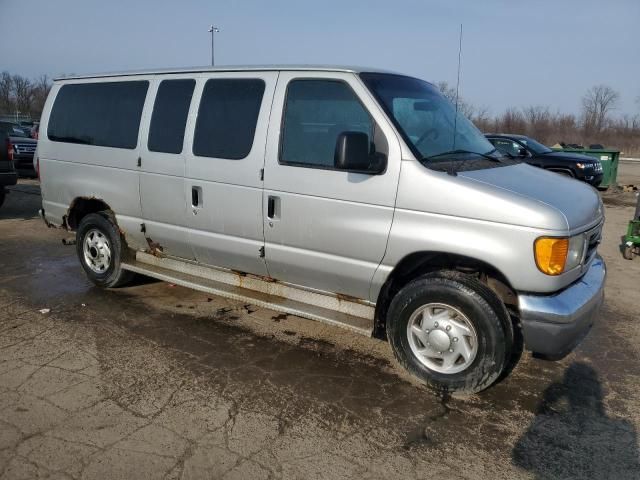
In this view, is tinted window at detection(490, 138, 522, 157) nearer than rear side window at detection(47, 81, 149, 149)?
No

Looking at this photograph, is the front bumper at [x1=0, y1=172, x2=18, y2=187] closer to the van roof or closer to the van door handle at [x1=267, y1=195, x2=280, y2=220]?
the van roof

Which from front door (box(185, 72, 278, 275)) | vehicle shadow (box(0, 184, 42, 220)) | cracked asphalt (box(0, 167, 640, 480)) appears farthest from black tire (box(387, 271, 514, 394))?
vehicle shadow (box(0, 184, 42, 220))

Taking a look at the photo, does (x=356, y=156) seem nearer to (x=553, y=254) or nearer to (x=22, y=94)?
(x=553, y=254)

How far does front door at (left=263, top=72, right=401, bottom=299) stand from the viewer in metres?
3.75

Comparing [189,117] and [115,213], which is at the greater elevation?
[189,117]

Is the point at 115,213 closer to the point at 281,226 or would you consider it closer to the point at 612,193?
the point at 281,226

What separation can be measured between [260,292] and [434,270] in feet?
5.07

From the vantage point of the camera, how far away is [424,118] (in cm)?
410

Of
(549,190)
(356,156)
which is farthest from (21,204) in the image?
(549,190)

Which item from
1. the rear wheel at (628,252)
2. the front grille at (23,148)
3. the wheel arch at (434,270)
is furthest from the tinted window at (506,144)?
the front grille at (23,148)

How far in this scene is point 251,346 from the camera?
4418 millimetres

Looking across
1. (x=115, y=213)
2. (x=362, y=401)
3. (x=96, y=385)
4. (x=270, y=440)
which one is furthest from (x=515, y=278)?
(x=115, y=213)

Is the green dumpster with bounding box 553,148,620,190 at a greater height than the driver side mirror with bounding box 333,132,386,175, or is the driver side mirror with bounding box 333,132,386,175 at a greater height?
the driver side mirror with bounding box 333,132,386,175

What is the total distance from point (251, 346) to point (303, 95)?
2073 millimetres
